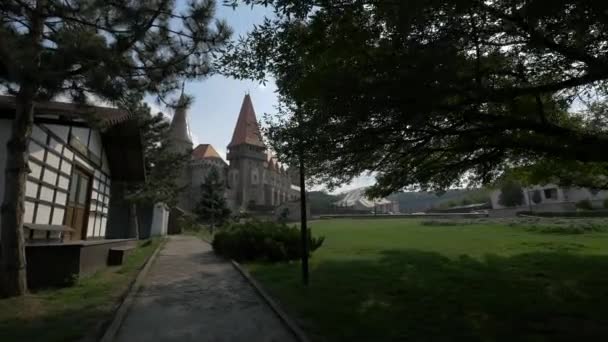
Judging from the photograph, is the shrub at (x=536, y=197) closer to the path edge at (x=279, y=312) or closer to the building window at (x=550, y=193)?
the building window at (x=550, y=193)

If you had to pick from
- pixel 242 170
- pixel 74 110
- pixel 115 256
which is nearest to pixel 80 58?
pixel 74 110

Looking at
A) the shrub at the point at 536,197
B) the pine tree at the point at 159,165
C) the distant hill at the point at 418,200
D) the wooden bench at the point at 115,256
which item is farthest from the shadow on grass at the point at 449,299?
the shrub at the point at 536,197

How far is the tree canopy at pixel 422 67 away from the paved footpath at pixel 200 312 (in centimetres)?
276

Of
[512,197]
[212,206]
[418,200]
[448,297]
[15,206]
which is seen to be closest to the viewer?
[15,206]

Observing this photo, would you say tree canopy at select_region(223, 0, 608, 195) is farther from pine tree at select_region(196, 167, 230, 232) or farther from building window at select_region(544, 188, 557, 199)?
building window at select_region(544, 188, 557, 199)

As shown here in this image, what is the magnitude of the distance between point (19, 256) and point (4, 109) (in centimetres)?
340

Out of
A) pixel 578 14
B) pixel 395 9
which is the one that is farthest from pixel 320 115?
pixel 578 14

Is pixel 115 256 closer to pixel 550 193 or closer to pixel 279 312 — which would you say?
pixel 279 312

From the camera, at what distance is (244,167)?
2712 inches

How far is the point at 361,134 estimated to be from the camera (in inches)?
220

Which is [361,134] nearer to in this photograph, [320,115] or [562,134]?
[320,115]

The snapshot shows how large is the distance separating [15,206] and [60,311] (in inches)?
86.7

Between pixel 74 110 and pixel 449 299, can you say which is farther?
pixel 74 110

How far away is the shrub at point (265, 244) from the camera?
11875 millimetres
